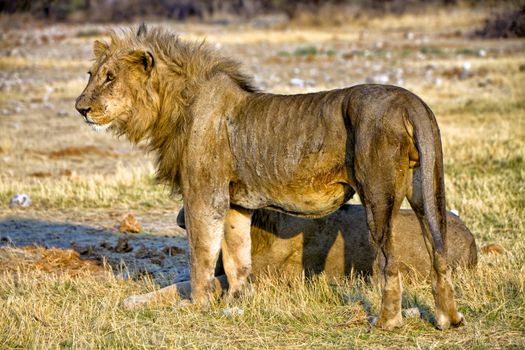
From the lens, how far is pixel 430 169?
580 cm

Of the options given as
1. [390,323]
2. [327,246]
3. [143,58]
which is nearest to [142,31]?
[143,58]

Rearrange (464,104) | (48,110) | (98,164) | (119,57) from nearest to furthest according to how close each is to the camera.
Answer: (119,57), (98,164), (464,104), (48,110)

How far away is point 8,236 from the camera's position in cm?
991

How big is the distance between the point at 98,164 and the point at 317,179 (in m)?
8.90

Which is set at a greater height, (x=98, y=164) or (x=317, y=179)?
(x=317, y=179)

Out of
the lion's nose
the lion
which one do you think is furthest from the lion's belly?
the lion's nose

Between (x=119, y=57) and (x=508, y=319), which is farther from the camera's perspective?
(x=119, y=57)

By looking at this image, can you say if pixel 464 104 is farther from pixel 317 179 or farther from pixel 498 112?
pixel 317 179

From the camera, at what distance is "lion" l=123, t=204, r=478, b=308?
7.55 metres

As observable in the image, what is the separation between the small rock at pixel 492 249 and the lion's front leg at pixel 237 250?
2.56m

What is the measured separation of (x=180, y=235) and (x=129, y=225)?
56 cm

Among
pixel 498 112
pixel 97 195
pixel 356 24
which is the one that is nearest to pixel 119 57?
pixel 97 195

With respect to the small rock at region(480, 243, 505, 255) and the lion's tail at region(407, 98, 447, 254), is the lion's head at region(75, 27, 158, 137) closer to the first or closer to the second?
the lion's tail at region(407, 98, 447, 254)

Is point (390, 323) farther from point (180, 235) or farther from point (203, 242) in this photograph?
point (180, 235)
